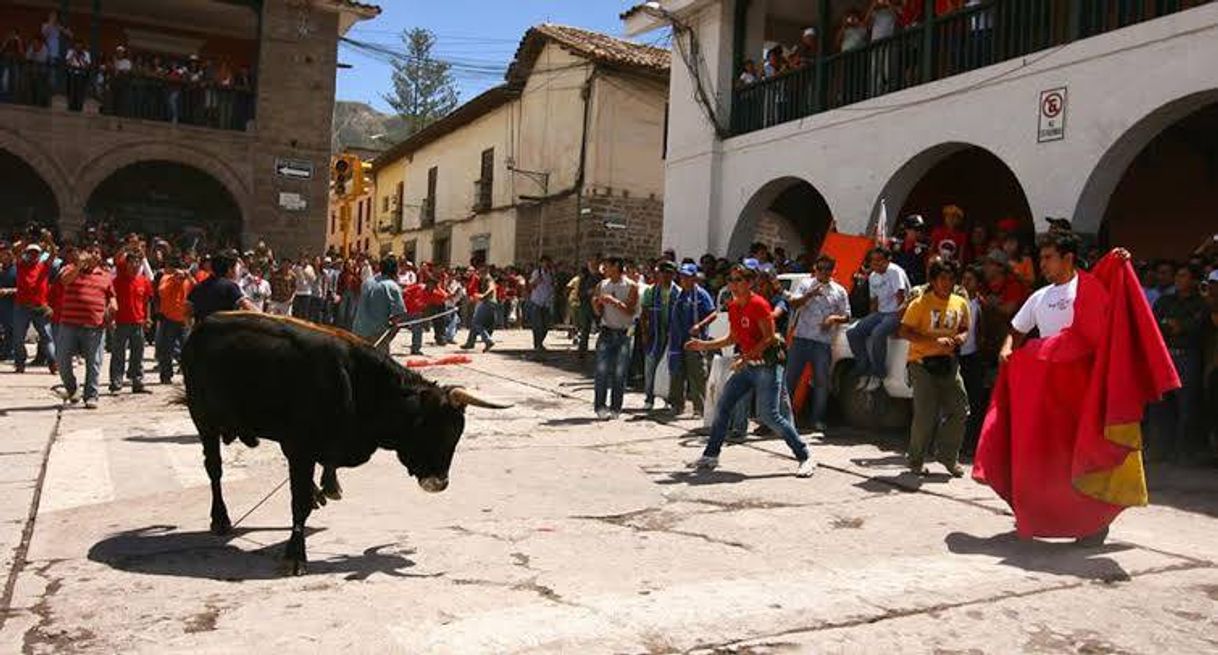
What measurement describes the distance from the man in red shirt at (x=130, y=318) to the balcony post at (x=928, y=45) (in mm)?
9303

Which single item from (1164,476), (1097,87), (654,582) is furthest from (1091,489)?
(1097,87)

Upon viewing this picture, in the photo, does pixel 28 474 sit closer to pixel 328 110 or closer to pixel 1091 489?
pixel 1091 489

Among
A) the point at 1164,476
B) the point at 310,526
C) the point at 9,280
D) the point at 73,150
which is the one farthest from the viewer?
the point at 73,150

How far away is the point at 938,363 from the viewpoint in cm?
741

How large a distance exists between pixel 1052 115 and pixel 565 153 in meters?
17.1

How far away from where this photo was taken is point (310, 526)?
5.69 metres

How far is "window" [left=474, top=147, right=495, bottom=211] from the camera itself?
30500 mm

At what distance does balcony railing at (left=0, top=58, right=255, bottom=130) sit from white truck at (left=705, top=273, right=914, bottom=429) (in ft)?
50.3

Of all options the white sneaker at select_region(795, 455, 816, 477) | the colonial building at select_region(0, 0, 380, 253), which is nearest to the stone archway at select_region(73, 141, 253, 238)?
the colonial building at select_region(0, 0, 380, 253)

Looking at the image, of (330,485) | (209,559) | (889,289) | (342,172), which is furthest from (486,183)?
(209,559)

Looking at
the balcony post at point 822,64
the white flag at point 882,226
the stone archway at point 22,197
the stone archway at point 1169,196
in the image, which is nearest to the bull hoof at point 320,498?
the white flag at point 882,226

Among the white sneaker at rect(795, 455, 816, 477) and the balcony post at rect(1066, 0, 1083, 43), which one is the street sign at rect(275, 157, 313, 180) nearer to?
the balcony post at rect(1066, 0, 1083, 43)

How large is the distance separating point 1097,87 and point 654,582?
292 inches

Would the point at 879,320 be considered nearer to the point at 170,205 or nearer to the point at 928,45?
the point at 928,45
